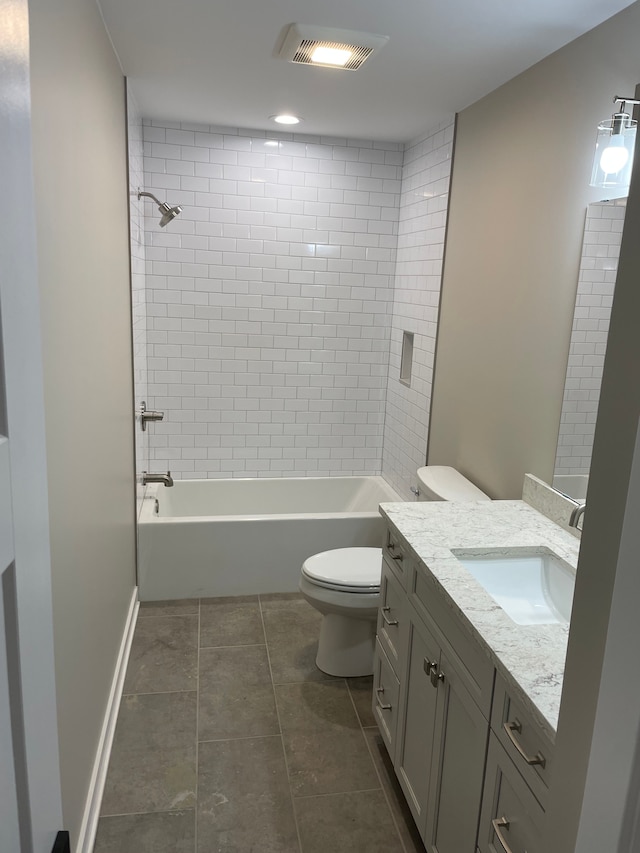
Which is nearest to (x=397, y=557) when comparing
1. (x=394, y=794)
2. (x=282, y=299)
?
(x=394, y=794)

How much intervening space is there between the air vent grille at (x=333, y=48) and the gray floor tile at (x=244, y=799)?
8.57 feet

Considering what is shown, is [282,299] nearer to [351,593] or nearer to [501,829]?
[351,593]

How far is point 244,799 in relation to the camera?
2.19 metres

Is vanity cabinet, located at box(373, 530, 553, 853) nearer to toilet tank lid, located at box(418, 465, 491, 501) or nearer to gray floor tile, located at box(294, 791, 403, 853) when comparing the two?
gray floor tile, located at box(294, 791, 403, 853)

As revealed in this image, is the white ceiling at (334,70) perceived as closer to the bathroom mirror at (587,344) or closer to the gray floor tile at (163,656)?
the bathroom mirror at (587,344)

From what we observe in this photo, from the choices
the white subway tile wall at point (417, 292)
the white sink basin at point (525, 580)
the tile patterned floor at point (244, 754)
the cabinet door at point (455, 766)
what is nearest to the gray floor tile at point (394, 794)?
the tile patterned floor at point (244, 754)

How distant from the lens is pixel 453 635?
5.50 feet

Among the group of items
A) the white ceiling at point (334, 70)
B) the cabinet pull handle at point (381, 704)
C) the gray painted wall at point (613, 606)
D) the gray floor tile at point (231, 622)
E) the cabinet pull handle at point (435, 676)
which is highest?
the white ceiling at point (334, 70)

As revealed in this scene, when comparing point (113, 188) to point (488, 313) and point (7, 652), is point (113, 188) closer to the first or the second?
point (488, 313)

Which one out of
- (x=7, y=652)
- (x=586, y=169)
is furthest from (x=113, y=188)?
(x=7, y=652)

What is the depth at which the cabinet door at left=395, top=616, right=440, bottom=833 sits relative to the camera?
184cm

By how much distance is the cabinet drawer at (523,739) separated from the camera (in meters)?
1.22

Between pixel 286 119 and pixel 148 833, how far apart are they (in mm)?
3392

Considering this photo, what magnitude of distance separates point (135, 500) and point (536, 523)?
2.03 meters
